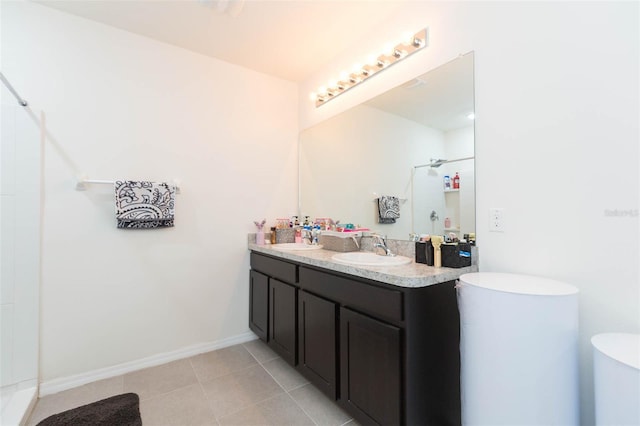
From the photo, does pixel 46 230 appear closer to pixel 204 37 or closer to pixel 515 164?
pixel 204 37

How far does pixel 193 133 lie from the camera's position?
7.61ft

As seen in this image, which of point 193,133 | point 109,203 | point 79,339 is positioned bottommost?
point 79,339

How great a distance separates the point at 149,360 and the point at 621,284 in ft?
8.97

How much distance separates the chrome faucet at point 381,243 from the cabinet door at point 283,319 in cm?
63

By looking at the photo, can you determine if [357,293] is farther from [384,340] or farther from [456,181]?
[456,181]

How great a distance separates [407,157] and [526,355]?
1.22 m

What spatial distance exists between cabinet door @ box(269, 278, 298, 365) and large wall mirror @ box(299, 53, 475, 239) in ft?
2.46

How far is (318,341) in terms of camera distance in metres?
1.65

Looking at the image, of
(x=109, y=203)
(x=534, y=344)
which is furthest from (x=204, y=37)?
(x=534, y=344)

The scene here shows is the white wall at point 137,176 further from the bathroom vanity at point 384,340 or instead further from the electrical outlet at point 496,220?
the electrical outlet at point 496,220

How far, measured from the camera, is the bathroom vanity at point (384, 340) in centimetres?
119

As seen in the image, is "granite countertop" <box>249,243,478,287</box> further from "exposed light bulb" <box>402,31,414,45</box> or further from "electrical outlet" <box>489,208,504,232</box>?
"exposed light bulb" <box>402,31,414,45</box>

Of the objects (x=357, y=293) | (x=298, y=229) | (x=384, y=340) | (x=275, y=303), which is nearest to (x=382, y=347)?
(x=384, y=340)

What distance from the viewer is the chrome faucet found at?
5.86ft
